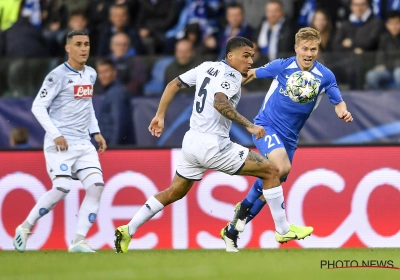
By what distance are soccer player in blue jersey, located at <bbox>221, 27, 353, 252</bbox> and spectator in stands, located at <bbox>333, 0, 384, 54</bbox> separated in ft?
11.9

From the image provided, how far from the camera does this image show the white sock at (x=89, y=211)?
9.83 m

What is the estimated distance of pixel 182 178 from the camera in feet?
29.3

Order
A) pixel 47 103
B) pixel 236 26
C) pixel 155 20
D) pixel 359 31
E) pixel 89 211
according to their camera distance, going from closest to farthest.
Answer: pixel 47 103
pixel 89 211
pixel 359 31
pixel 236 26
pixel 155 20

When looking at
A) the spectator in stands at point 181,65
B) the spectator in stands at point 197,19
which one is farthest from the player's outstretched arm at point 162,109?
the spectator in stands at point 197,19

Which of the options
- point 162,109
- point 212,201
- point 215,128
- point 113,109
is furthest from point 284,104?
point 113,109

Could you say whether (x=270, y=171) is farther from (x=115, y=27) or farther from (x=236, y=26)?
(x=115, y=27)

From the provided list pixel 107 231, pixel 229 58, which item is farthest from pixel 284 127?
pixel 107 231

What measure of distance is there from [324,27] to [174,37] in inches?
87.2

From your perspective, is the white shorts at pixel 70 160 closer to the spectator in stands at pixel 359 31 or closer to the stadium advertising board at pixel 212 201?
the stadium advertising board at pixel 212 201

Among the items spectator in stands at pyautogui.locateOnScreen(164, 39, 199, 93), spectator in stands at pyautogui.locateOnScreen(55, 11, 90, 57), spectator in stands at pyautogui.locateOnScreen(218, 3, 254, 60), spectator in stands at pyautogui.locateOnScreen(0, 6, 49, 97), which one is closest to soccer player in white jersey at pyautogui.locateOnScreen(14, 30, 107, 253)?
spectator in stands at pyautogui.locateOnScreen(164, 39, 199, 93)

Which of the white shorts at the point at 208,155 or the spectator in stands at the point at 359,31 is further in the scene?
the spectator in stands at the point at 359,31

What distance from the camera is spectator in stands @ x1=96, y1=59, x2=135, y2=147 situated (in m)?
12.3

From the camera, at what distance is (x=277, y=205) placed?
8.88 m

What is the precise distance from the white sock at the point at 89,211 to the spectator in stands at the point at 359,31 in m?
4.62
